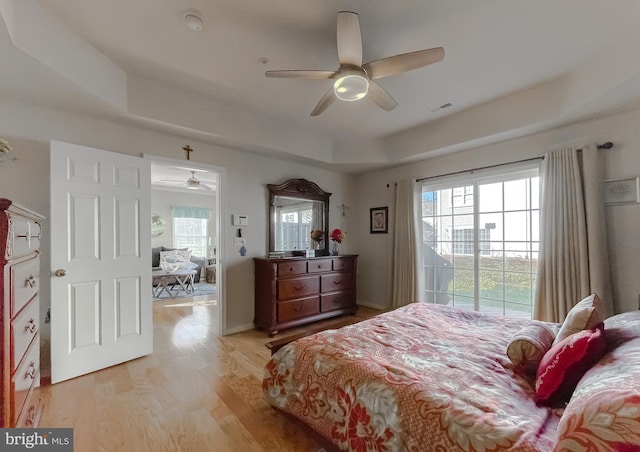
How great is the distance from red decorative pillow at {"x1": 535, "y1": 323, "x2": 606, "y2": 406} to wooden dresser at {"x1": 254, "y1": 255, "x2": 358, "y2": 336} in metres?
2.74

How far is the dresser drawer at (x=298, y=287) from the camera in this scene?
351cm

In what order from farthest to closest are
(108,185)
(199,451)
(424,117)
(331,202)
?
1. (331,202)
2. (424,117)
3. (108,185)
4. (199,451)

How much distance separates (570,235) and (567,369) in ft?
7.29

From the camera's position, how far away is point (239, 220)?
3629 mm

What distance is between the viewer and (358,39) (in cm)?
171

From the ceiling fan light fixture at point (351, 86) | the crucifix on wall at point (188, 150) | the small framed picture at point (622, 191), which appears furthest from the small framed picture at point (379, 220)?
the crucifix on wall at point (188, 150)

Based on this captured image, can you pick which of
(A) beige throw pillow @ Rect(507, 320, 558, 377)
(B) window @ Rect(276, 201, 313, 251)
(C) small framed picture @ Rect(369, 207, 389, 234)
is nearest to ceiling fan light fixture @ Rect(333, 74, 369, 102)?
(A) beige throw pillow @ Rect(507, 320, 558, 377)

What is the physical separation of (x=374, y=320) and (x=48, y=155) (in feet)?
10.5

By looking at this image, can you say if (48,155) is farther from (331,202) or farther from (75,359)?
(331,202)

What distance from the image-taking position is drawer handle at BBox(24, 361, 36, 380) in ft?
5.02

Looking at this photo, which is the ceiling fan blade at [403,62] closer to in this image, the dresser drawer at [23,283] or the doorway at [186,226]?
the dresser drawer at [23,283]

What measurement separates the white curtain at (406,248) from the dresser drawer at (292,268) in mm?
1515

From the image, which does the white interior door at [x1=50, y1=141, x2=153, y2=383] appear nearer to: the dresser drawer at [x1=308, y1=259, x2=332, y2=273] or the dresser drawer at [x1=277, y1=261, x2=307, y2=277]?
the dresser drawer at [x1=277, y1=261, x2=307, y2=277]

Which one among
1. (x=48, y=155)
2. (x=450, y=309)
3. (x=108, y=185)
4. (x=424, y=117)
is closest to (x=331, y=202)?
(x=424, y=117)
